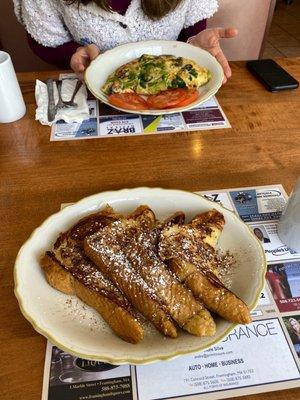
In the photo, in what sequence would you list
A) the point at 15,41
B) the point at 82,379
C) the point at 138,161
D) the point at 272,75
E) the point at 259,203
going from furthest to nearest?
the point at 15,41, the point at 272,75, the point at 138,161, the point at 259,203, the point at 82,379

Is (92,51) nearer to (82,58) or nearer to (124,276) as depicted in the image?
(82,58)

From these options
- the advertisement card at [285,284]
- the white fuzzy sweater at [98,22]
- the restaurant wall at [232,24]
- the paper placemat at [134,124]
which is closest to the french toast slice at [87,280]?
the advertisement card at [285,284]

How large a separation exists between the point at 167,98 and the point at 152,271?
2.03ft

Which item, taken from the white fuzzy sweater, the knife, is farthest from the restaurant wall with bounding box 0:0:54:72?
the knife

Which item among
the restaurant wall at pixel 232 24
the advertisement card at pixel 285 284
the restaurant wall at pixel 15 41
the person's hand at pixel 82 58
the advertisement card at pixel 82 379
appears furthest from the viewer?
the restaurant wall at pixel 15 41

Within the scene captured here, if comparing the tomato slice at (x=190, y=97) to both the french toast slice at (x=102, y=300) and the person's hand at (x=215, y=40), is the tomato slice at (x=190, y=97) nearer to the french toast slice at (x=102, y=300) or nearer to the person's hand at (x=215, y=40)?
the person's hand at (x=215, y=40)

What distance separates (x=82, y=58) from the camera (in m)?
1.20

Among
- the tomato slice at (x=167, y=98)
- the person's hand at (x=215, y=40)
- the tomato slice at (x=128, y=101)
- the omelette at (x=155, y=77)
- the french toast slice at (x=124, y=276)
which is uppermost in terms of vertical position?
the person's hand at (x=215, y=40)

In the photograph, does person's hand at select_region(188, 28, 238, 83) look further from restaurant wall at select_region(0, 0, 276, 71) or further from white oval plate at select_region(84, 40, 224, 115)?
restaurant wall at select_region(0, 0, 276, 71)

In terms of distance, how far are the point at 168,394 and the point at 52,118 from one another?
2.50 ft

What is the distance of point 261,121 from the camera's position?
3.34 ft

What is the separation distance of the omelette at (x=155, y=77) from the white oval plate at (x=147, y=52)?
0.09 ft

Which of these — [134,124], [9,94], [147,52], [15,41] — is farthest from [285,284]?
[15,41]

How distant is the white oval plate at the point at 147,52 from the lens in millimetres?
1044
